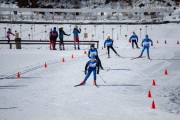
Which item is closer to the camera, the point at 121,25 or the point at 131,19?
the point at 121,25

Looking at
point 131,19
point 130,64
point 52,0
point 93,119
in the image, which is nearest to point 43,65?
point 130,64

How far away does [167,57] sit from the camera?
2008 cm

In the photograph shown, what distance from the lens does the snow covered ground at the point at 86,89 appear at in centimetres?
884

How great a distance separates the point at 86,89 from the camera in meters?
11.9

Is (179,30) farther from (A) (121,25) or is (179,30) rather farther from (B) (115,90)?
(B) (115,90)

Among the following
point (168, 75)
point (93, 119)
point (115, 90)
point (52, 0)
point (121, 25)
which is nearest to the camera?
point (93, 119)

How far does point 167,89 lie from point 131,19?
1294 inches

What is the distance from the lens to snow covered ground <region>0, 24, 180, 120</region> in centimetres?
884

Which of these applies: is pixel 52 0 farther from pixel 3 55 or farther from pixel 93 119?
pixel 93 119

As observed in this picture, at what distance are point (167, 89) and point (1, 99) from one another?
660 centimetres

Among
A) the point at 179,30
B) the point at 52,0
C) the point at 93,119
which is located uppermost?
the point at 52,0

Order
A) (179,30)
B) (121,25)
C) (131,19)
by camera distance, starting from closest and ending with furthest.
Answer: (179,30)
(121,25)
(131,19)

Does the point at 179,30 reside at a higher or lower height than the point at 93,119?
higher

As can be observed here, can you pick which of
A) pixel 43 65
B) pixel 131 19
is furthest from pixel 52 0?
pixel 43 65
